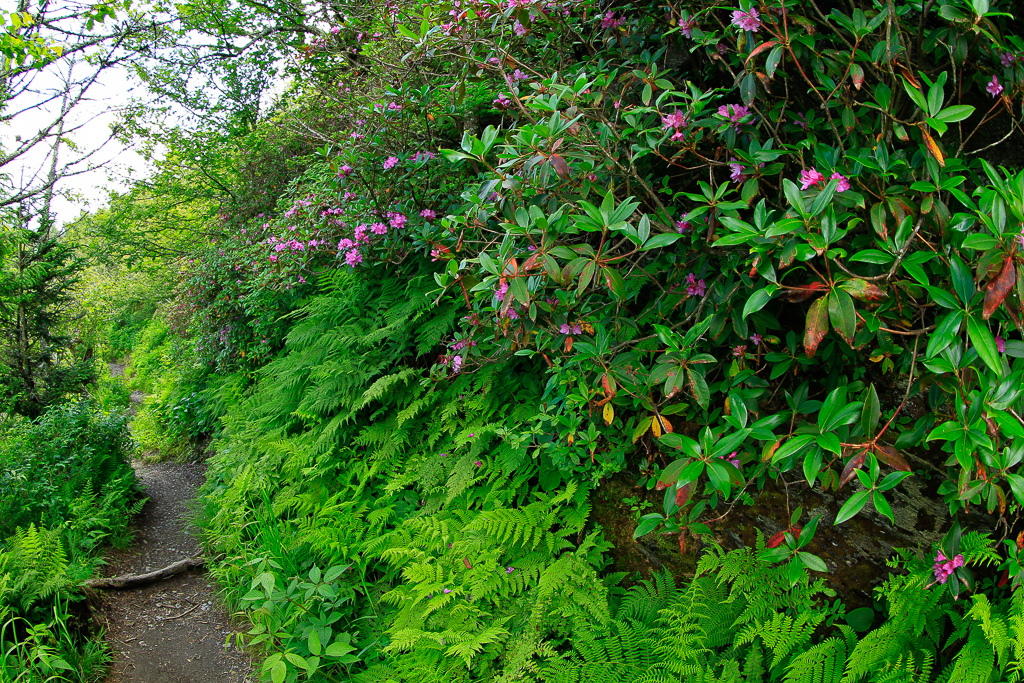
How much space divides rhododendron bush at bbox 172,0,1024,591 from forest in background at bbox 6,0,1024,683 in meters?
0.02

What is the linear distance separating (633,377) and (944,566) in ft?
3.62

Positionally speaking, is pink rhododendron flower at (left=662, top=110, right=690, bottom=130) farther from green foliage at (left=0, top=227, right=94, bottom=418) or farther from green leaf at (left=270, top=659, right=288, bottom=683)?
green foliage at (left=0, top=227, right=94, bottom=418)

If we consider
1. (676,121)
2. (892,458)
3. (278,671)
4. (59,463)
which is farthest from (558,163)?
(59,463)

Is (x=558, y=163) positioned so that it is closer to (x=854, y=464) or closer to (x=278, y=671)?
(x=854, y=464)

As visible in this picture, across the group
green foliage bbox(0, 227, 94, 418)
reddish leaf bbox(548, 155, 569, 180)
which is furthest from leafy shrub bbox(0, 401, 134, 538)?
reddish leaf bbox(548, 155, 569, 180)

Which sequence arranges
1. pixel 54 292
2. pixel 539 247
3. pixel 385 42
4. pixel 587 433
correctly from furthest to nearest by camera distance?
pixel 54 292 → pixel 385 42 → pixel 587 433 → pixel 539 247

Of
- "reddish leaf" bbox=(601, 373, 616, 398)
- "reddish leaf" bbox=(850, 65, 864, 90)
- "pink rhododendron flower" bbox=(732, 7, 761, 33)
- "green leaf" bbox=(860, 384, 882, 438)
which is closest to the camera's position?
"green leaf" bbox=(860, 384, 882, 438)

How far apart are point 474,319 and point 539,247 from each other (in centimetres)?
64

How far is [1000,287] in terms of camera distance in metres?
1.33

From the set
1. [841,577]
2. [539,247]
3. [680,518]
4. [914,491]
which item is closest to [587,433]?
[680,518]

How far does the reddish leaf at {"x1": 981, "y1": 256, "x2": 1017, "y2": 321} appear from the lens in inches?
52.2

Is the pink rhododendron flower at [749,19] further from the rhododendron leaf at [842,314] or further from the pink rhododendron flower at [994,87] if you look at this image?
the rhododendron leaf at [842,314]

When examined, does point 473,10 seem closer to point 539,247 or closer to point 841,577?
point 539,247

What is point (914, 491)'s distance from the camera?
2109mm
